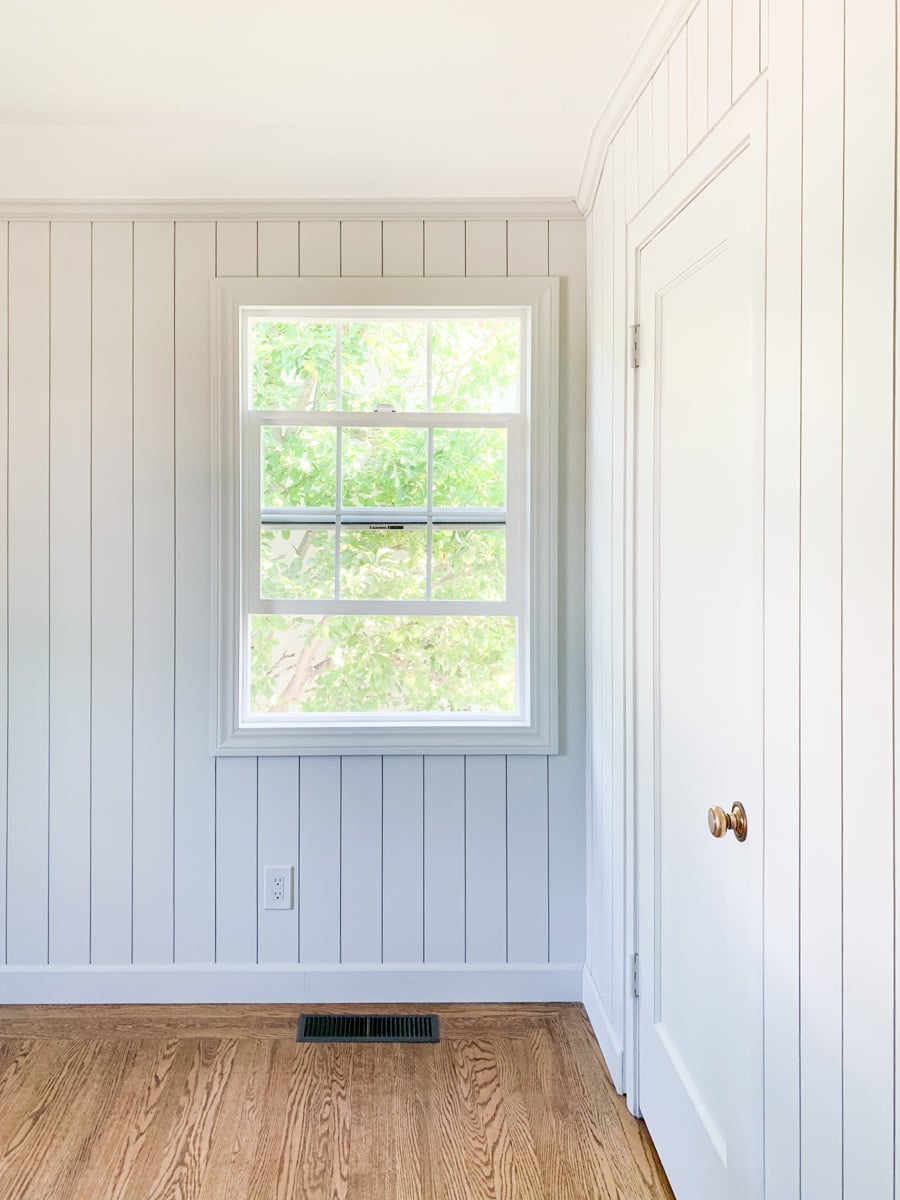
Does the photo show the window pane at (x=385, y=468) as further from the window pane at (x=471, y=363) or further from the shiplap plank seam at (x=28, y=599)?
the shiplap plank seam at (x=28, y=599)

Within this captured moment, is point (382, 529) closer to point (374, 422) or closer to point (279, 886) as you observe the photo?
point (374, 422)

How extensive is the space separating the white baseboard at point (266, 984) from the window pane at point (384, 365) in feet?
5.64

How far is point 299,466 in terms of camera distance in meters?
2.39

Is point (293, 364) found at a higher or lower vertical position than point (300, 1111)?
higher

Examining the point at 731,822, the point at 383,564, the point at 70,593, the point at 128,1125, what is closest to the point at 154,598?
the point at 70,593

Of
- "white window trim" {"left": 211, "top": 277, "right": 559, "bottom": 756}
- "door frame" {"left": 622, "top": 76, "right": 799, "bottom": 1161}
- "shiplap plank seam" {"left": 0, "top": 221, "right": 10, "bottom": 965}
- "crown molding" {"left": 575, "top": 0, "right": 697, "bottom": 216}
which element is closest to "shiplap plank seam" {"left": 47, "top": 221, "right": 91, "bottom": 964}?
"shiplap plank seam" {"left": 0, "top": 221, "right": 10, "bottom": 965}

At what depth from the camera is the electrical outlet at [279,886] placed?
2344mm

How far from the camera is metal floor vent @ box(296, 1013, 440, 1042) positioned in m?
2.17

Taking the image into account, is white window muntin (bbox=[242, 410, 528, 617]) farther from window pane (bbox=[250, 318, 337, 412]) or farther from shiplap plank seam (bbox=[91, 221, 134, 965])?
shiplap plank seam (bbox=[91, 221, 134, 965])

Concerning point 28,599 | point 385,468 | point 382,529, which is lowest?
point 28,599

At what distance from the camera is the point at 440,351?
7.80 feet

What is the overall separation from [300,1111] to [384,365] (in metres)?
2.03

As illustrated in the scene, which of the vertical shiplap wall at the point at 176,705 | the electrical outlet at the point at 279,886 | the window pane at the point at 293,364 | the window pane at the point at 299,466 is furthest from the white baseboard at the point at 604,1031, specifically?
the window pane at the point at 293,364

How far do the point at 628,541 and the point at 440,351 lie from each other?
93 centimetres
